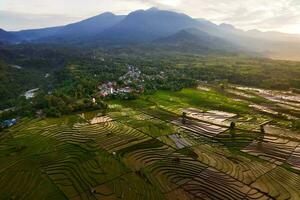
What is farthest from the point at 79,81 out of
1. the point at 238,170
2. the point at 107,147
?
the point at 238,170

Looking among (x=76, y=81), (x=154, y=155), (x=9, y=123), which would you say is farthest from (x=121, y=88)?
(x=154, y=155)

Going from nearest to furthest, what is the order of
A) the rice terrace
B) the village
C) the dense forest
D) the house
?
the rice terrace, the house, the dense forest, the village

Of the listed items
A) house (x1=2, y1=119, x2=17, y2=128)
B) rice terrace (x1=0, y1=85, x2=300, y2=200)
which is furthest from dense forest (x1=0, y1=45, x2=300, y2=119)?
rice terrace (x1=0, y1=85, x2=300, y2=200)

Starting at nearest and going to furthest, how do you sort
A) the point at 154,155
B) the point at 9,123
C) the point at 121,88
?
the point at 154,155 → the point at 9,123 → the point at 121,88

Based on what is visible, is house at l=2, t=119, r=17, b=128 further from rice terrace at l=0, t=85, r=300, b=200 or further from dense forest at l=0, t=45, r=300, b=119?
dense forest at l=0, t=45, r=300, b=119

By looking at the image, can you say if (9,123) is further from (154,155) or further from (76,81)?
(76,81)

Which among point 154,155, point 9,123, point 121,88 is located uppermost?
point 154,155

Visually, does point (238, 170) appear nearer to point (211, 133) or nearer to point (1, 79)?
point (211, 133)

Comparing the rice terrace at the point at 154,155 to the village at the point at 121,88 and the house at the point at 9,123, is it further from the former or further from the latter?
the village at the point at 121,88
